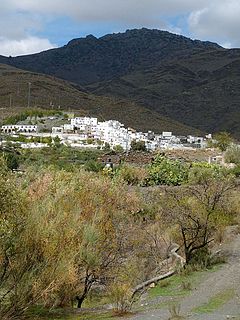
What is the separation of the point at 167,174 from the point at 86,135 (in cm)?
5263

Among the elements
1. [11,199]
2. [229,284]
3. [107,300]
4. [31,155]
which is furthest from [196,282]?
[31,155]

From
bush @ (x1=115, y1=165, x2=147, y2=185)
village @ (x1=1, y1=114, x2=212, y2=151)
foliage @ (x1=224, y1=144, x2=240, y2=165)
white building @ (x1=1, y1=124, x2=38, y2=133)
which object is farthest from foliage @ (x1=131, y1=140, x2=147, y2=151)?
bush @ (x1=115, y1=165, x2=147, y2=185)

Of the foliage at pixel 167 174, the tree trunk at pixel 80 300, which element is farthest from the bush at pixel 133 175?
the tree trunk at pixel 80 300

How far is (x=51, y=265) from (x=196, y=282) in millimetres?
6090

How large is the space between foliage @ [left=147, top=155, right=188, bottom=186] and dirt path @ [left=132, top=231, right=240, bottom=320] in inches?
802

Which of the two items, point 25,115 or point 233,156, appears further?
point 25,115

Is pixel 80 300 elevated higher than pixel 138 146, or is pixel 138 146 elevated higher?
pixel 138 146

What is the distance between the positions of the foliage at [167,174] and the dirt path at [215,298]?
20.4m

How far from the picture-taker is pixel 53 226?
562 inches

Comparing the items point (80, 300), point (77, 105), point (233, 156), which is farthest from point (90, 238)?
point (77, 105)

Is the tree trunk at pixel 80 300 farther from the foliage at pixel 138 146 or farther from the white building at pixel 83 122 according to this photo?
the white building at pixel 83 122

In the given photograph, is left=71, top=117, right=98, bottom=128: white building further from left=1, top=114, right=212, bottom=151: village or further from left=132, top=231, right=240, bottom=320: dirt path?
left=132, top=231, right=240, bottom=320: dirt path

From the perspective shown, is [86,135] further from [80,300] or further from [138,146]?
[80,300]

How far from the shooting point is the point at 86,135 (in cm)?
9431
